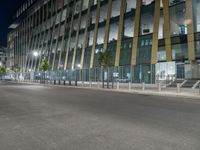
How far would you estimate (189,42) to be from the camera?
26.0 m

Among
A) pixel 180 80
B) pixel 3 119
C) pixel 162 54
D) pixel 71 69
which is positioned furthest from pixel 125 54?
pixel 3 119

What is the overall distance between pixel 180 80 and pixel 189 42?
17.5 feet

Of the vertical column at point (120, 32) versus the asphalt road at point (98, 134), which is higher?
the vertical column at point (120, 32)

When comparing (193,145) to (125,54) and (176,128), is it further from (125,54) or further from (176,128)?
(125,54)

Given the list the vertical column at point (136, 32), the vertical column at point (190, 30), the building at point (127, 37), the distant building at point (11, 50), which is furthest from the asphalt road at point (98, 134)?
the distant building at point (11, 50)

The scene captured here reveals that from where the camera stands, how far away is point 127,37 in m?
33.5

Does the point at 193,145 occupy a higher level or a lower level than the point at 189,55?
lower

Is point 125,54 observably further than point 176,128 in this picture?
Yes

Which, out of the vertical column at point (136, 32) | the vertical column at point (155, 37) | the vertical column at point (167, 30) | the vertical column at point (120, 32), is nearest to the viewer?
the vertical column at point (167, 30)

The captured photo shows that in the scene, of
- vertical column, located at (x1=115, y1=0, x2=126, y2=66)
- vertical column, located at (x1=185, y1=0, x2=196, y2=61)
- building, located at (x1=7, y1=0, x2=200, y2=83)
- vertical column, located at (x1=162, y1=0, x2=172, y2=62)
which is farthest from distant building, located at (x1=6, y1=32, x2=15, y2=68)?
vertical column, located at (x1=185, y1=0, x2=196, y2=61)

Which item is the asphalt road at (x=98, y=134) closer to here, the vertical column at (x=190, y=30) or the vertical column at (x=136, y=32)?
the vertical column at (x=190, y=30)

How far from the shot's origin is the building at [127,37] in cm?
2683

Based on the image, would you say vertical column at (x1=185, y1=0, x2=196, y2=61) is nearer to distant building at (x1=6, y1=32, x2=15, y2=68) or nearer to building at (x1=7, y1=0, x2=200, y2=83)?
building at (x1=7, y1=0, x2=200, y2=83)

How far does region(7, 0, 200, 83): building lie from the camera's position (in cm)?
2683
